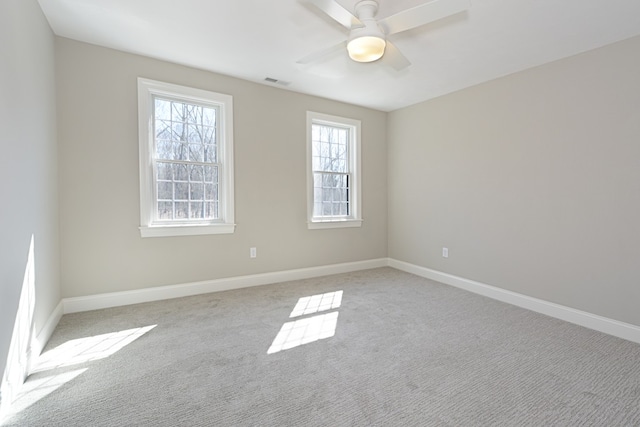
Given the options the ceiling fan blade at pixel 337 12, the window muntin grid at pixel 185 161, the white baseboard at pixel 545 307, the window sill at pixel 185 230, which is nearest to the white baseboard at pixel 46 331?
the window sill at pixel 185 230

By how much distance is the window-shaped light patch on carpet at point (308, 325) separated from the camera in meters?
2.36

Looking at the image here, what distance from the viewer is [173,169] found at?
3404 mm

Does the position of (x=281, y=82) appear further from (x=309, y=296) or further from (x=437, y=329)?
(x=437, y=329)

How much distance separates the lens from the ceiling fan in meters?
1.83

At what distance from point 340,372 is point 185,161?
110 inches

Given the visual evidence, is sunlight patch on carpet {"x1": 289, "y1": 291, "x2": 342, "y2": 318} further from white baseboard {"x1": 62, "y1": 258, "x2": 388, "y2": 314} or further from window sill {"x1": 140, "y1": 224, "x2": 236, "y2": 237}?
window sill {"x1": 140, "y1": 224, "x2": 236, "y2": 237}

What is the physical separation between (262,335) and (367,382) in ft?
3.28

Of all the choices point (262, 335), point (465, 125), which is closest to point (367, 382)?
point (262, 335)

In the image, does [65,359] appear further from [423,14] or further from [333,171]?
[333,171]

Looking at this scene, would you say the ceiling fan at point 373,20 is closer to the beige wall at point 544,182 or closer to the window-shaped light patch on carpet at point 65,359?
the beige wall at point 544,182

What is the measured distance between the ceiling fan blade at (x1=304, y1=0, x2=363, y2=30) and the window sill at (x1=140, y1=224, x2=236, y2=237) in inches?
100

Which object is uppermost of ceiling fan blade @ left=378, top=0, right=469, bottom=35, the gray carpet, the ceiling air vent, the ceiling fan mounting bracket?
the ceiling air vent

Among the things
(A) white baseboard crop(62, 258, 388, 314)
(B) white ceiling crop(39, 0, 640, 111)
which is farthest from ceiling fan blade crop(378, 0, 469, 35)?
(A) white baseboard crop(62, 258, 388, 314)

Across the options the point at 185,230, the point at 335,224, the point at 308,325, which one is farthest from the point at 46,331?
the point at 335,224
